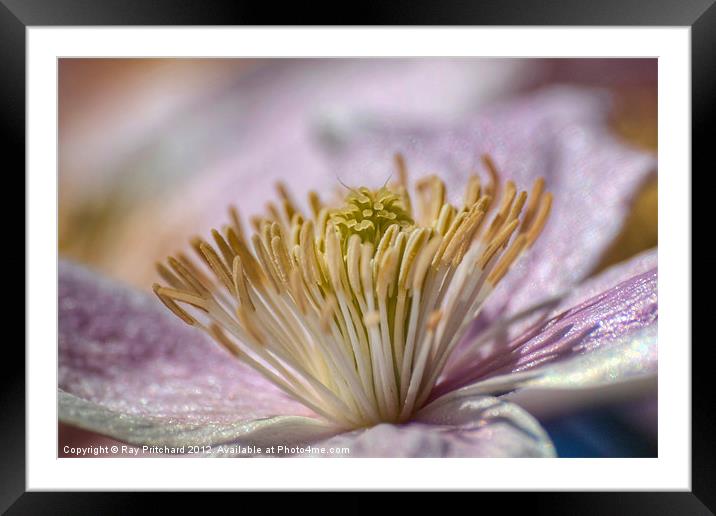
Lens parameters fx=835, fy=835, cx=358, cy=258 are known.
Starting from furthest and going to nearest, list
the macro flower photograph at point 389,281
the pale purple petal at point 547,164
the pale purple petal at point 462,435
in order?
the pale purple petal at point 547,164, the macro flower photograph at point 389,281, the pale purple petal at point 462,435

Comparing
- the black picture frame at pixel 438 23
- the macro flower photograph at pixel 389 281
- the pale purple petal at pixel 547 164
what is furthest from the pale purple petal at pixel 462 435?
the pale purple petal at pixel 547 164

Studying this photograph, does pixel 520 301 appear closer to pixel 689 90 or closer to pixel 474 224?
pixel 474 224

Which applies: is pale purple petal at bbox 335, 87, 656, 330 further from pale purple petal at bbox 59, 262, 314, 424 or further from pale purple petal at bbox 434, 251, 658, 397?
pale purple petal at bbox 59, 262, 314, 424

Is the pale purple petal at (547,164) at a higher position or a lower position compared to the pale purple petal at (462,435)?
higher

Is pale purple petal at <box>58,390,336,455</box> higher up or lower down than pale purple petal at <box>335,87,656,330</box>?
lower down

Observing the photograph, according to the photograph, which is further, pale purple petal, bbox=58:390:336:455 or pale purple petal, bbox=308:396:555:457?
pale purple petal, bbox=58:390:336:455

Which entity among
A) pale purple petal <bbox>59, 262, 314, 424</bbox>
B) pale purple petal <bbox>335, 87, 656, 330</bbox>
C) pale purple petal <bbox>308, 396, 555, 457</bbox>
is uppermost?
pale purple petal <bbox>335, 87, 656, 330</bbox>

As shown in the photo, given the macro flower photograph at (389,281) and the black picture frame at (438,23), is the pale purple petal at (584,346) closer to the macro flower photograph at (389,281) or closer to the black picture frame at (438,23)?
the macro flower photograph at (389,281)

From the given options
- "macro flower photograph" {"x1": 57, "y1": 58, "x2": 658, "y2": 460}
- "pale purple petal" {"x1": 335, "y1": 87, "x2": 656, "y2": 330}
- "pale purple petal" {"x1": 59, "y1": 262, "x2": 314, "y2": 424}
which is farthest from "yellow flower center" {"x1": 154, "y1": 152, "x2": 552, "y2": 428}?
"pale purple petal" {"x1": 335, "y1": 87, "x2": 656, "y2": 330}

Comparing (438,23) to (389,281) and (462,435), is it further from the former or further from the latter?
(462,435)
